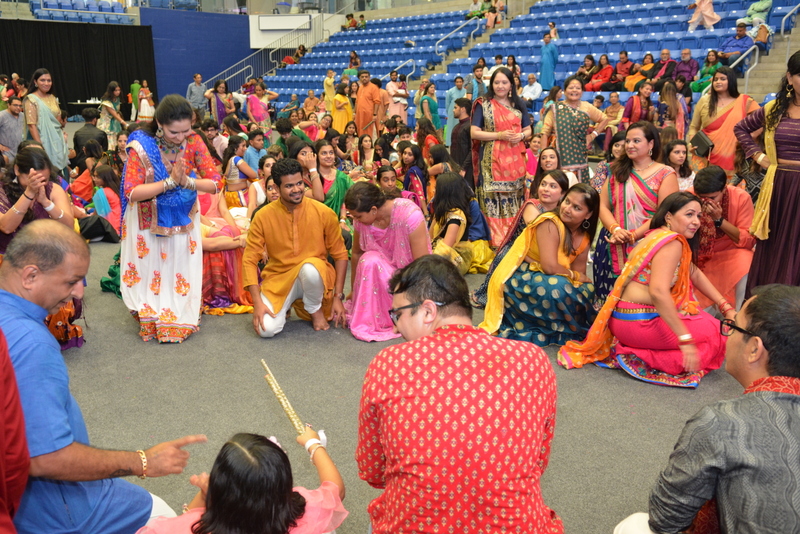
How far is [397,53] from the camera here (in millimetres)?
14969

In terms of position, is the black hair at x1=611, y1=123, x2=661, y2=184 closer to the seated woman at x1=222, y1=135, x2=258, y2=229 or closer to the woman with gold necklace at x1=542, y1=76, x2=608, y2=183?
the woman with gold necklace at x1=542, y1=76, x2=608, y2=183

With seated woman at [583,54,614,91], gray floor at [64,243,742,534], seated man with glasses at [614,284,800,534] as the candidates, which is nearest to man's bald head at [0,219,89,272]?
gray floor at [64,243,742,534]

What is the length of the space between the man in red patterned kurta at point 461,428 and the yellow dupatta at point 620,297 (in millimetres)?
1754

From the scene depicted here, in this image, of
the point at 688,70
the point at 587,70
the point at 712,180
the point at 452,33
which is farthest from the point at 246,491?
the point at 452,33

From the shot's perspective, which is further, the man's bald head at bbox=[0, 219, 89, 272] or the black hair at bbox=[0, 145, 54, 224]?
the black hair at bbox=[0, 145, 54, 224]

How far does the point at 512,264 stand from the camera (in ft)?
11.9

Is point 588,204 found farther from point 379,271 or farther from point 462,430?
point 462,430

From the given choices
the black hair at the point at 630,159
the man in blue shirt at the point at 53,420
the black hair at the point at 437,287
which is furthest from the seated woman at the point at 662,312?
the man in blue shirt at the point at 53,420

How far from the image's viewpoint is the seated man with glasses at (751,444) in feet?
4.34

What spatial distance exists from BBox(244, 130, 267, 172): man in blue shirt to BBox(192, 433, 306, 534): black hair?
454 cm

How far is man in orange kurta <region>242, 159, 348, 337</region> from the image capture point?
3715 millimetres

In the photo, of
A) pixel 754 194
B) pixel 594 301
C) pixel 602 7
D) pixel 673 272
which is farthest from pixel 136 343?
pixel 602 7

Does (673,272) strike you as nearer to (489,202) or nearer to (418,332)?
(418,332)

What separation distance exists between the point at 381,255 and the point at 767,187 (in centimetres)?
211
